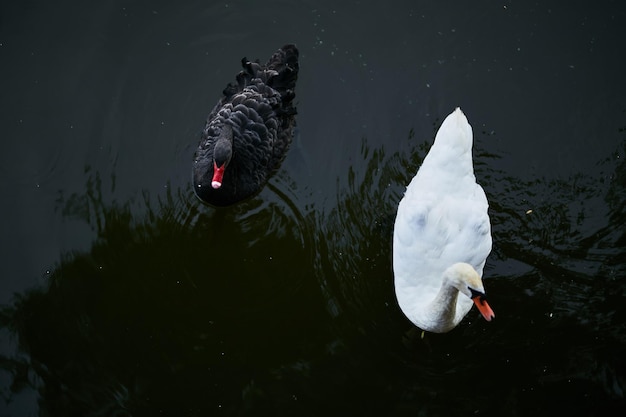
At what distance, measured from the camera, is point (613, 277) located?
480cm

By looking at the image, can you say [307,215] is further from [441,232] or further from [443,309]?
[443,309]

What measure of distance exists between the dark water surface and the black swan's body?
0.25 m

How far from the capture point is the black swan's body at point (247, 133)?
4.76m

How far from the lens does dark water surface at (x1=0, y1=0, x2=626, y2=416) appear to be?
4562 mm

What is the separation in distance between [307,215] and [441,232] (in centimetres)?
128

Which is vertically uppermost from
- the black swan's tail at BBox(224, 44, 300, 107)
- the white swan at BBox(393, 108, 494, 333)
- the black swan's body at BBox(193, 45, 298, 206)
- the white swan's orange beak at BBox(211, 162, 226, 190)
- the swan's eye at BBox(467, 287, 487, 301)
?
the black swan's tail at BBox(224, 44, 300, 107)

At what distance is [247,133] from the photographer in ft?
15.8

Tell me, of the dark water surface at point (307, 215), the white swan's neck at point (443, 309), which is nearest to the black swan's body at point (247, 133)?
the dark water surface at point (307, 215)

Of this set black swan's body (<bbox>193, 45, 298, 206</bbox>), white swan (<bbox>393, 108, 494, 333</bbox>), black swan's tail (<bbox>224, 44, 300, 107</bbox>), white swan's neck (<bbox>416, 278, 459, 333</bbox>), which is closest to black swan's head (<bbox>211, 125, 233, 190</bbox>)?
black swan's body (<bbox>193, 45, 298, 206</bbox>)

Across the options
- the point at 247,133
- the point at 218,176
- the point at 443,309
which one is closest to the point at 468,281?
the point at 443,309

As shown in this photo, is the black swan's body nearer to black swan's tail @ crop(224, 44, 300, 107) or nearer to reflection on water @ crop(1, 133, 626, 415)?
black swan's tail @ crop(224, 44, 300, 107)

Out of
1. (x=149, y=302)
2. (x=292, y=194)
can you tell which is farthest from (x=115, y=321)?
(x=292, y=194)

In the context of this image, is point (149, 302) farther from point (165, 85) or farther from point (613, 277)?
point (613, 277)

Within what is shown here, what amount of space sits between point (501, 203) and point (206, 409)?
8.81 ft
